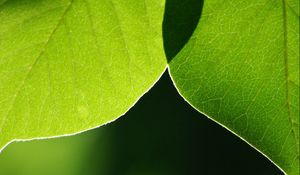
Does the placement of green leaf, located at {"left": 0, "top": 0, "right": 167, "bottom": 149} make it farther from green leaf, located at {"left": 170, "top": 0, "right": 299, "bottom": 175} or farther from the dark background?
the dark background

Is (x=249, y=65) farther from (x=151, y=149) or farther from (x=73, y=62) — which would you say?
(x=151, y=149)

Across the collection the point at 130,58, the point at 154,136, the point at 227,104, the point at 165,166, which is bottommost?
the point at 165,166

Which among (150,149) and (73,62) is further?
(150,149)

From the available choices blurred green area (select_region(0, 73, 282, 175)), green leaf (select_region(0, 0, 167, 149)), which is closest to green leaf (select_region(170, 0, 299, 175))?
green leaf (select_region(0, 0, 167, 149))

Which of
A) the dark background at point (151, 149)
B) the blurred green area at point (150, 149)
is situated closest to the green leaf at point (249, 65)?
the dark background at point (151, 149)

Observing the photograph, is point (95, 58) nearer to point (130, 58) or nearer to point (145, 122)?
point (130, 58)

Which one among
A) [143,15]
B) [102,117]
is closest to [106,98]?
[102,117]

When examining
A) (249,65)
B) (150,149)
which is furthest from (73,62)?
(150,149)
